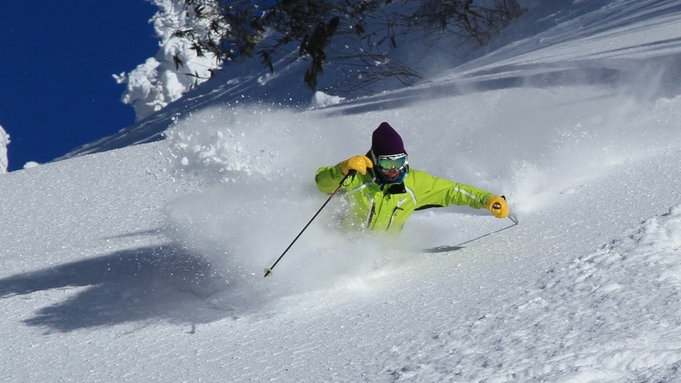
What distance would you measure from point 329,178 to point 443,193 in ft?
2.50

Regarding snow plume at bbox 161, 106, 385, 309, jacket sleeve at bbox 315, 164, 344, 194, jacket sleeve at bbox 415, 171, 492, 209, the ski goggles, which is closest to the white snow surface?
snow plume at bbox 161, 106, 385, 309

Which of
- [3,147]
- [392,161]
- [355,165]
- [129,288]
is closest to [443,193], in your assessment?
[392,161]

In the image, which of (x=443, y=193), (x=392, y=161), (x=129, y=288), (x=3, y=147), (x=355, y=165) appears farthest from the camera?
(x=3, y=147)

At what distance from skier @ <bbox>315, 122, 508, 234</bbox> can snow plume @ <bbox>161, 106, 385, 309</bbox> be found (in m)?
0.15

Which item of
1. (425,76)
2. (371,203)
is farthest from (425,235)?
(425,76)

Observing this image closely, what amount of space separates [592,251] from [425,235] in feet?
5.43

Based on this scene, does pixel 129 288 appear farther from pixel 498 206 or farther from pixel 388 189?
pixel 498 206

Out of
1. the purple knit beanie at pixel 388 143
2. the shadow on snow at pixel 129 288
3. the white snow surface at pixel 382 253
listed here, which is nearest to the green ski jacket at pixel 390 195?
the white snow surface at pixel 382 253

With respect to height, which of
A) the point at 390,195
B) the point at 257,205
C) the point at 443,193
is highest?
the point at 257,205

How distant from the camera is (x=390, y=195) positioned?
488 cm

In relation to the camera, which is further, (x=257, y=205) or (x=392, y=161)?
(x=257, y=205)

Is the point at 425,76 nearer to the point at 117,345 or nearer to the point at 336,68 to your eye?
the point at 336,68

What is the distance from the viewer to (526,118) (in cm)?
761

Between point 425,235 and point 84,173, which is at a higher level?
point 84,173
